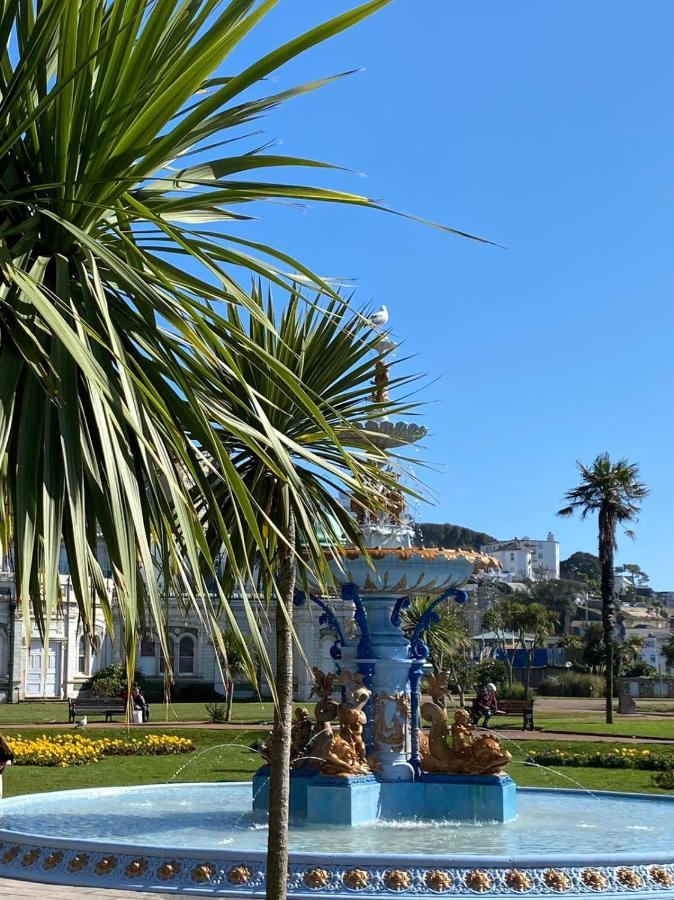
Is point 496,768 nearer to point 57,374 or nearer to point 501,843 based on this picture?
point 501,843

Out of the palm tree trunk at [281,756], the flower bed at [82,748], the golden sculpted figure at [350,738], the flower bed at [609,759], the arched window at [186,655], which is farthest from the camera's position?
the arched window at [186,655]

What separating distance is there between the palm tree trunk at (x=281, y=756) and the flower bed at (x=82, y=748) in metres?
Result: 16.4

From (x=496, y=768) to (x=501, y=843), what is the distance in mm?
1973

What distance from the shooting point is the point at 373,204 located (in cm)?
427

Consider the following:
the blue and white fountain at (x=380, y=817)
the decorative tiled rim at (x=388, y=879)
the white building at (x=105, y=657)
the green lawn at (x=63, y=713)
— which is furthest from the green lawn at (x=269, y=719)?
the decorative tiled rim at (x=388, y=879)

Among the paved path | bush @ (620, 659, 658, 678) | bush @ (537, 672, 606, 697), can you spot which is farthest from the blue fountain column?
bush @ (620, 659, 658, 678)

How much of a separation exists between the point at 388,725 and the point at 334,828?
170 cm

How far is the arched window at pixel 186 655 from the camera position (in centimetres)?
6231

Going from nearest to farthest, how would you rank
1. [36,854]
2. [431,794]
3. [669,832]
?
1. [36,854]
2. [669,832]
3. [431,794]

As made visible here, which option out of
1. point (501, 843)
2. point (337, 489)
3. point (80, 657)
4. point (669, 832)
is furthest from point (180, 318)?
point (80, 657)

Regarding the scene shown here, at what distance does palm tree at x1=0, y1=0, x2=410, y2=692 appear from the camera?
395 cm

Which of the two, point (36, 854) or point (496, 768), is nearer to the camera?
point (36, 854)

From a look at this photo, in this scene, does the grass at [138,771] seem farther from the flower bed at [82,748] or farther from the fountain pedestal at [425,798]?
the fountain pedestal at [425,798]

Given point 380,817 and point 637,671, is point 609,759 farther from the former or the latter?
Result: point 637,671
